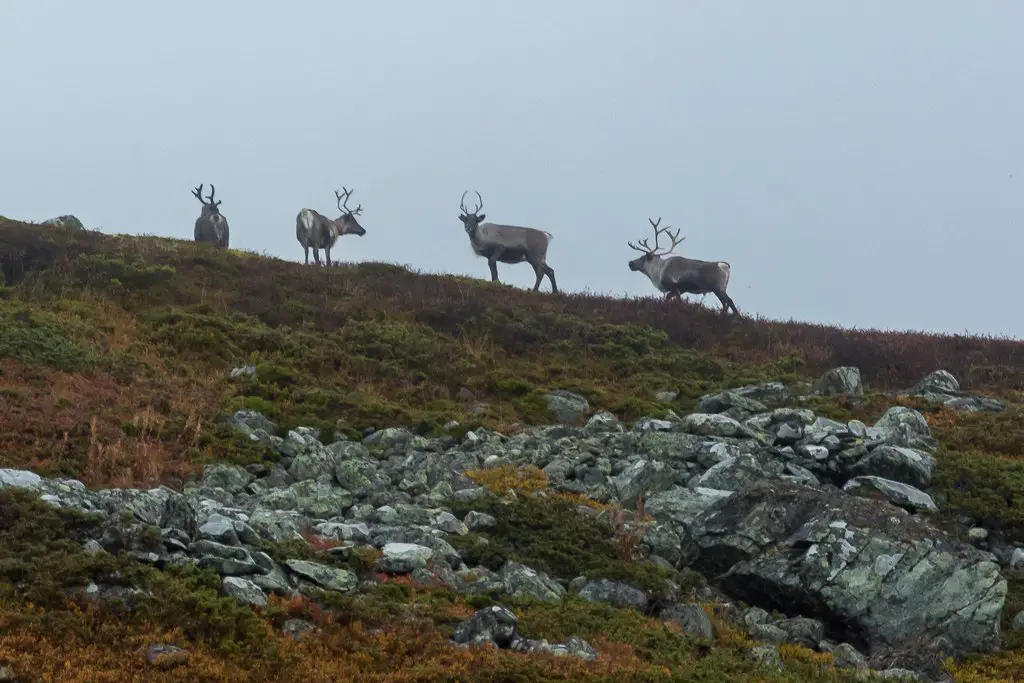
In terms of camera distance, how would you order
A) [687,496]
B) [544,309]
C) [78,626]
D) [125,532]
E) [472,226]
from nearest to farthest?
[78,626] → [125,532] → [687,496] → [544,309] → [472,226]

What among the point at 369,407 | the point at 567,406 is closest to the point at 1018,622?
the point at 567,406

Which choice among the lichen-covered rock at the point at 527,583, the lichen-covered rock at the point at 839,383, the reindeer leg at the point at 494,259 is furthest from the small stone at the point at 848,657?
the reindeer leg at the point at 494,259

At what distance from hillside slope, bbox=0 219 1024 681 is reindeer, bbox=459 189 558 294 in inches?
197

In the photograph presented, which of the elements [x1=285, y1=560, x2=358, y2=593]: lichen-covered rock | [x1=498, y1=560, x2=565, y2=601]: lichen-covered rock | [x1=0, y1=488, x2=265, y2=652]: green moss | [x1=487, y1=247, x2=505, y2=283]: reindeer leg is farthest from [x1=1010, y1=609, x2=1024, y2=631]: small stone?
[x1=487, y1=247, x2=505, y2=283]: reindeer leg

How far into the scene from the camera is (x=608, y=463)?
13570 millimetres

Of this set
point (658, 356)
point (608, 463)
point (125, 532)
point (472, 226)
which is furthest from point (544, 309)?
point (125, 532)

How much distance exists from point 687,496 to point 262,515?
475 centimetres

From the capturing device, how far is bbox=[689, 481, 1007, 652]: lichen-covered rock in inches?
380

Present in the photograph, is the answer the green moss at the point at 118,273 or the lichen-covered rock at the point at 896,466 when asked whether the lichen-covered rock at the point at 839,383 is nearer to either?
the lichen-covered rock at the point at 896,466

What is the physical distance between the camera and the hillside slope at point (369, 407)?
7355 millimetres

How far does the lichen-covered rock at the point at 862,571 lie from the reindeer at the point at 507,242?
2027 cm

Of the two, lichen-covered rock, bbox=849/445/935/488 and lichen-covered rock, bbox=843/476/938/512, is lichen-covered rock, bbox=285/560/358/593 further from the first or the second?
lichen-covered rock, bbox=849/445/935/488

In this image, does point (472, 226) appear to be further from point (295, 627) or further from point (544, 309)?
point (295, 627)

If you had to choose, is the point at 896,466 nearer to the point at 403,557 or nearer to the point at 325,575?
the point at 403,557
